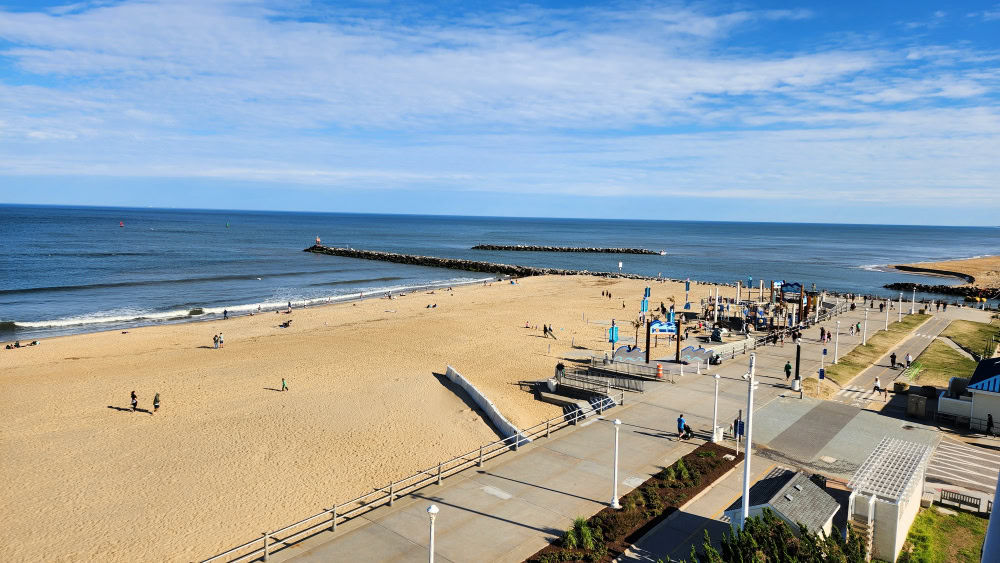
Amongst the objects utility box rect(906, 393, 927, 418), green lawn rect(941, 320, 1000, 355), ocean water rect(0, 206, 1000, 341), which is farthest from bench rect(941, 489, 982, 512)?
ocean water rect(0, 206, 1000, 341)

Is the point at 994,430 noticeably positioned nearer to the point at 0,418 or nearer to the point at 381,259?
the point at 0,418

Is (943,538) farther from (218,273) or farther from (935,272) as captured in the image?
(935,272)

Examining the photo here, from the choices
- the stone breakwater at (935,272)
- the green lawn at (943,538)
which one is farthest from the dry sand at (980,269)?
the green lawn at (943,538)

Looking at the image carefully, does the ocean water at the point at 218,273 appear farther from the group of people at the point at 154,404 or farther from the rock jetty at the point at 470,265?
the group of people at the point at 154,404

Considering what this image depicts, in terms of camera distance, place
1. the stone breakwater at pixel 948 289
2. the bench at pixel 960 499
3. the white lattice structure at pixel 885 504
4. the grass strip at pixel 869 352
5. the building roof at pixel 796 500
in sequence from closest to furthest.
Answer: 1. the building roof at pixel 796 500
2. the white lattice structure at pixel 885 504
3. the bench at pixel 960 499
4. the grass strip at pixel 869 352
5. the stone breakwater at pixel 948 289

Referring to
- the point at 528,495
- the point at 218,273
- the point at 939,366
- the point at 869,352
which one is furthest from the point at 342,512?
the point at 218,273

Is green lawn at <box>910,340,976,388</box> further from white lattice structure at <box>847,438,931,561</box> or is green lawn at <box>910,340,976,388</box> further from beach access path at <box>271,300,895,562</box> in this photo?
white lattice structure at <box>847,438,931,561</box>

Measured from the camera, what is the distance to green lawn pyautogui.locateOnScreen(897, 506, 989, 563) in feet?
47.5

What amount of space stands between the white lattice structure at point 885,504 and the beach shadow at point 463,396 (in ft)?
42.1

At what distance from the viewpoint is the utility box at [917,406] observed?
24672 millimetres

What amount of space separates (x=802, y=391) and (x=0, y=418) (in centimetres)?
3509

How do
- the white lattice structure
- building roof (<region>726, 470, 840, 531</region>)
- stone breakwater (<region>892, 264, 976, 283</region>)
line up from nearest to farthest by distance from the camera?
building roof (<region>726, 470, 840, 531</region>)
the white lattice structure
stone breakwater (<region>892, 264, 976, 283</region>)

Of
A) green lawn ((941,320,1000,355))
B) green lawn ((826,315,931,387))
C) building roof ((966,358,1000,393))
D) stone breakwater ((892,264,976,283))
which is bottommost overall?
stone breakwater ((892,264,976,283))

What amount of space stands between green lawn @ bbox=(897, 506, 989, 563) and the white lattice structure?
263 mm
